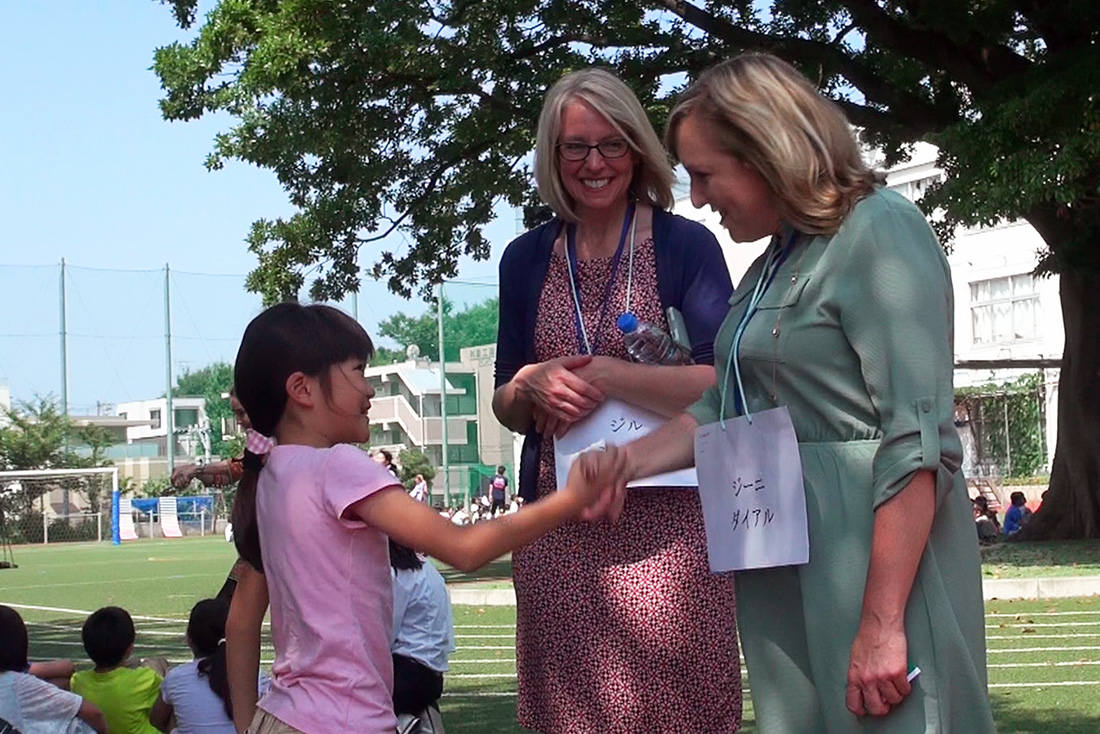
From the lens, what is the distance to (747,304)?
311 cm

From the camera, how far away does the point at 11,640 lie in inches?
243

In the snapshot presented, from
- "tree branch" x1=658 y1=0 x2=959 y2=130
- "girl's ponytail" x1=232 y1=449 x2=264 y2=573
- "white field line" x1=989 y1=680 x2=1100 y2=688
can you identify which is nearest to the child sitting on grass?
"girl's ponytail" x1=232 y1=449 x2=264 y2=573

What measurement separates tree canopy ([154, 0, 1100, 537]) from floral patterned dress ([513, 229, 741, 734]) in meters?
14.6

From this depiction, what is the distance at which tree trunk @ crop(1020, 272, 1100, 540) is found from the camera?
2275 centimetres

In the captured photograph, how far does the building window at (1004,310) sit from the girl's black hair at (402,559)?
50403 mm

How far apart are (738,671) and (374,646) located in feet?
2.75

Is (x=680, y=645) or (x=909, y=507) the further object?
(x=680, y=645)

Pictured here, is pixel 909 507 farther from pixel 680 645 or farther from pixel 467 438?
pixel 467 438

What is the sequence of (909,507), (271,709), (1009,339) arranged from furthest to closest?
(1009,339) < (271,709) < (909,507)

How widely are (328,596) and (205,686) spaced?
9.17 feet

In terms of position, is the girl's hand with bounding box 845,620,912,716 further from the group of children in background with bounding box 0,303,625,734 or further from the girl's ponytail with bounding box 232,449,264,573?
the girl's ponytail with bounding box 232,449,264,573

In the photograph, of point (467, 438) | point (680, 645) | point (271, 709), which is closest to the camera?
point (271, 709)

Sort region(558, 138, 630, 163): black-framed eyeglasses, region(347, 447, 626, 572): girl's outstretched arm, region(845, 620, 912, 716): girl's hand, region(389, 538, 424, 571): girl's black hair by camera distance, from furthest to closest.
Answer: region(389, 538, 424, 571): girl's black hair
region(558, 138, 630, 163): black-framed eyeglasses
region(347, 447, 626, 572): girl's outstretched arm
region(845, 620, 912, 716): girl's hand

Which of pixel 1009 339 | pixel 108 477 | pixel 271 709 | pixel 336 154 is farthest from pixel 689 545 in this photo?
pixel 108 477
